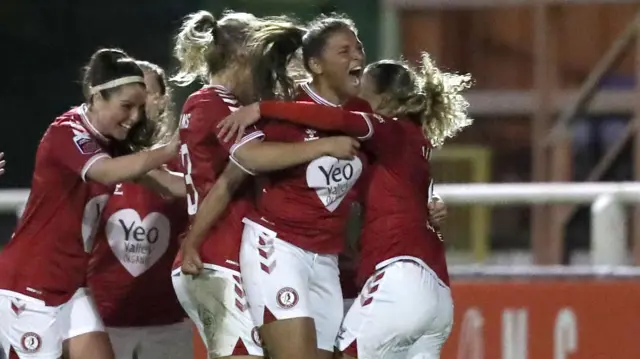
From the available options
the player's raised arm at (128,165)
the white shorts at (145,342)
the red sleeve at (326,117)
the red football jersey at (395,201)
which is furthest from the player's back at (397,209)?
the white shorts at (145,342)

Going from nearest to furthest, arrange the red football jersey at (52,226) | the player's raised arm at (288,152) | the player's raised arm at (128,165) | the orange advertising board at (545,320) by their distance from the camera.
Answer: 1. the player's raised arm at (288,152)
2. the player's raised arm at (128,165)
3. the red football jersey at (52,226)
4. the orange advertising board at (545,320)

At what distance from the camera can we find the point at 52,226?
4.26 metres

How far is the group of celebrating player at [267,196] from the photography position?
13.1 ft

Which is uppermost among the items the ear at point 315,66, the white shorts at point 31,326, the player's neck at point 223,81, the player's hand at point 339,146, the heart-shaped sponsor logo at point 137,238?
the ear at point 315,66

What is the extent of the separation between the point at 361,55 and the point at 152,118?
3.02ft

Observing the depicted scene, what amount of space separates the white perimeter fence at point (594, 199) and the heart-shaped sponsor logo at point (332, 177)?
1.68 meters

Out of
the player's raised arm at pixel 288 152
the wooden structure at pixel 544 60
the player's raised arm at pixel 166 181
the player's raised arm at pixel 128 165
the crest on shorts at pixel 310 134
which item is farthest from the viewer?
the wooden structure at pixel 544 60

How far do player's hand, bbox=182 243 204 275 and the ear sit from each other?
2.15 feet

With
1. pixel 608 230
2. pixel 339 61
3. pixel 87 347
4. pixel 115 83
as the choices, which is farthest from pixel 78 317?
pixel 608 230

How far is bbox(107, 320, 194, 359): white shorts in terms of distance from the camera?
15.9 feet

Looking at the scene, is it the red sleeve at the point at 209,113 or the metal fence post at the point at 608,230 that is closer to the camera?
the red sleeve at the point at 209,113

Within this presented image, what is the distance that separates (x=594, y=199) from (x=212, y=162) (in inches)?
82.3

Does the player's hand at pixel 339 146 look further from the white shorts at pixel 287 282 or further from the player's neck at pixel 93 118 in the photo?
the player's neck at pixel 93 118

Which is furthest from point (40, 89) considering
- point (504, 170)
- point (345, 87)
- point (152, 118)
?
point (345, 87)
